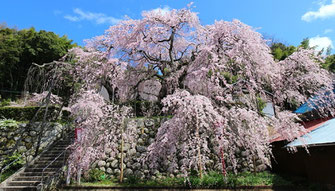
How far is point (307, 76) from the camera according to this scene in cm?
717

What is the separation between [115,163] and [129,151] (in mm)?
822

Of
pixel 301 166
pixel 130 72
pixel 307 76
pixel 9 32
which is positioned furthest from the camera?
pixel 9 32

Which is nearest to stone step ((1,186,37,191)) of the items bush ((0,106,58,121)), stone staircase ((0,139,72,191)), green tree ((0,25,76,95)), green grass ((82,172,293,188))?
stone staircase ((0,139,72,191))

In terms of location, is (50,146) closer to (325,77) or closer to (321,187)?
(321,187)

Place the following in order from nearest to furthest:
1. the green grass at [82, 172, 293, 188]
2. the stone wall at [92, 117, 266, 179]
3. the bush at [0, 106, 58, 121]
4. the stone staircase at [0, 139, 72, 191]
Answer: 1. the green grass at [82, 172, 293, 188]
2. the stone staircase at [0, 139, 72, 191]
3. the stone wall at [92, 117, 266, 179]
4. the bush at [0, 106, 58, 121]

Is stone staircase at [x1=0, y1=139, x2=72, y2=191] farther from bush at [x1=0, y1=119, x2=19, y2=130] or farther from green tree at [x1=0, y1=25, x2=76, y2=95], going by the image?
green tree at [x1=0, y1=25, x2=76, y2=95]

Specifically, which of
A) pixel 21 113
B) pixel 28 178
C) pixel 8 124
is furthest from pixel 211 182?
pixel 21 113

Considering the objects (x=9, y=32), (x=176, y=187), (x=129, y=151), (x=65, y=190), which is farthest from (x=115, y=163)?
(x=9, y=32)

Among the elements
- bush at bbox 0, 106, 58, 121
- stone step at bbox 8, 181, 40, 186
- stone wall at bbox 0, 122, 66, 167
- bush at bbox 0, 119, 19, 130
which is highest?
bush at bbox 0, 106, 58, 121

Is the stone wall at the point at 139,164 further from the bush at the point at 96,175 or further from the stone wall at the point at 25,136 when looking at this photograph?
the stone wall at the point at 25,136

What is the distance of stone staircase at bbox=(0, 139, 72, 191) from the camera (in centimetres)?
761

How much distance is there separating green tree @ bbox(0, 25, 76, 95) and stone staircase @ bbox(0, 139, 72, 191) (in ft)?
44.8

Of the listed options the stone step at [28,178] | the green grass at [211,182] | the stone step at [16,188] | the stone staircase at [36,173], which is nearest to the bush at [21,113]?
the stone staircase at [36,173]

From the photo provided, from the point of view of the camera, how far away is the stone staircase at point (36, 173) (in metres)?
7.61
